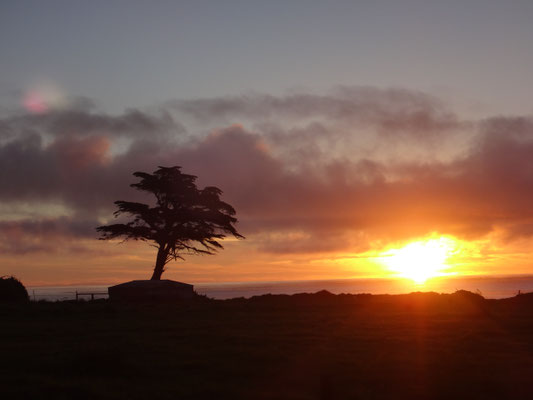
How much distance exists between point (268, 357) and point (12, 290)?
3926 cm

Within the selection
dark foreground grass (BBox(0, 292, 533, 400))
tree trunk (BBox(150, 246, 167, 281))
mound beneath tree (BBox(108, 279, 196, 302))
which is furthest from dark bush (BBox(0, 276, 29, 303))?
dark foreground grass (BBox(0, 292, 533, 400))

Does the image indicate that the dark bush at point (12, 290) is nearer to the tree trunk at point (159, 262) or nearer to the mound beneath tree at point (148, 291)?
the mound beneath tree at point (148, 291)

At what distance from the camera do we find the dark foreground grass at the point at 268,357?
1519 cm

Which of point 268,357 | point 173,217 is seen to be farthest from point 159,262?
point 268,357

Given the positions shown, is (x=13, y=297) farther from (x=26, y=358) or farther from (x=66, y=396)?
(x=66, y=396)

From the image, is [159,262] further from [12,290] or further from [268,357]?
[268,357]

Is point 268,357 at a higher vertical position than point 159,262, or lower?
lower

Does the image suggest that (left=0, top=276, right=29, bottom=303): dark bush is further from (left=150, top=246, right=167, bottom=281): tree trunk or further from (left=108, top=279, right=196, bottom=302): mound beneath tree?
(left=150, top=246, right=167, bottom=281): tree trunk

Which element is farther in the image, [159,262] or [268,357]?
A: [159,262]

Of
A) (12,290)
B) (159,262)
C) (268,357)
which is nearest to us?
(268,357)

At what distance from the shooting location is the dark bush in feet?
167

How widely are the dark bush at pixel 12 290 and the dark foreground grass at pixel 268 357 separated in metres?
16.2

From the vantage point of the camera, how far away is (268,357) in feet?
64.5

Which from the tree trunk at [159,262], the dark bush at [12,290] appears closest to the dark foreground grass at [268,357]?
the dark bush at [12,290]
